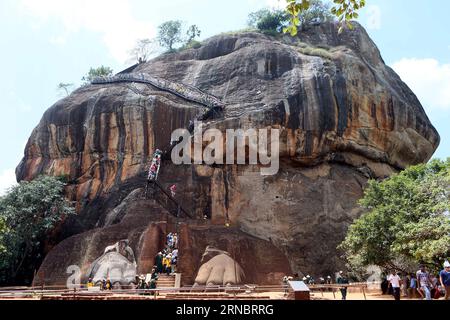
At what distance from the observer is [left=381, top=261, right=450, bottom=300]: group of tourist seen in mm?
9773

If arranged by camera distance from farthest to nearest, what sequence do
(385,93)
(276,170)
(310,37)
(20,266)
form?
(310,37), (385,93), (276,170), (20,266)

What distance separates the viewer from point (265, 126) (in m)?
31.7

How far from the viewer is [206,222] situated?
25.7 m

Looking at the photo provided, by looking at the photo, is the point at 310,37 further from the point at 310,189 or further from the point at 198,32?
the point at 310,189

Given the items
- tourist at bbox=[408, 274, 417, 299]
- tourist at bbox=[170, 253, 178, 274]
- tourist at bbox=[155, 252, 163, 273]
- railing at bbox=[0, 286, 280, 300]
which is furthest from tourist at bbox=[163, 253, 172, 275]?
tourist at bbox=[408, 274, 417, 299]

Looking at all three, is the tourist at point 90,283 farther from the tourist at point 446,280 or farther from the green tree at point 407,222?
the tourist at point 446,280

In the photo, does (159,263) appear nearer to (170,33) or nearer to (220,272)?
(220,272)

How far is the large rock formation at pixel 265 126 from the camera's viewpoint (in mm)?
31016

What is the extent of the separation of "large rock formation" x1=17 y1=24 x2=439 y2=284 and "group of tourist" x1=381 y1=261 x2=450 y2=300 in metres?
12.4

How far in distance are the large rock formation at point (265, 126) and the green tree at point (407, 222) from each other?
31.0 feet

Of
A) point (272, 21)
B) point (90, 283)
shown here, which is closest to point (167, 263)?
point (90, 283)

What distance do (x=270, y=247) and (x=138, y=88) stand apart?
1818 cm
